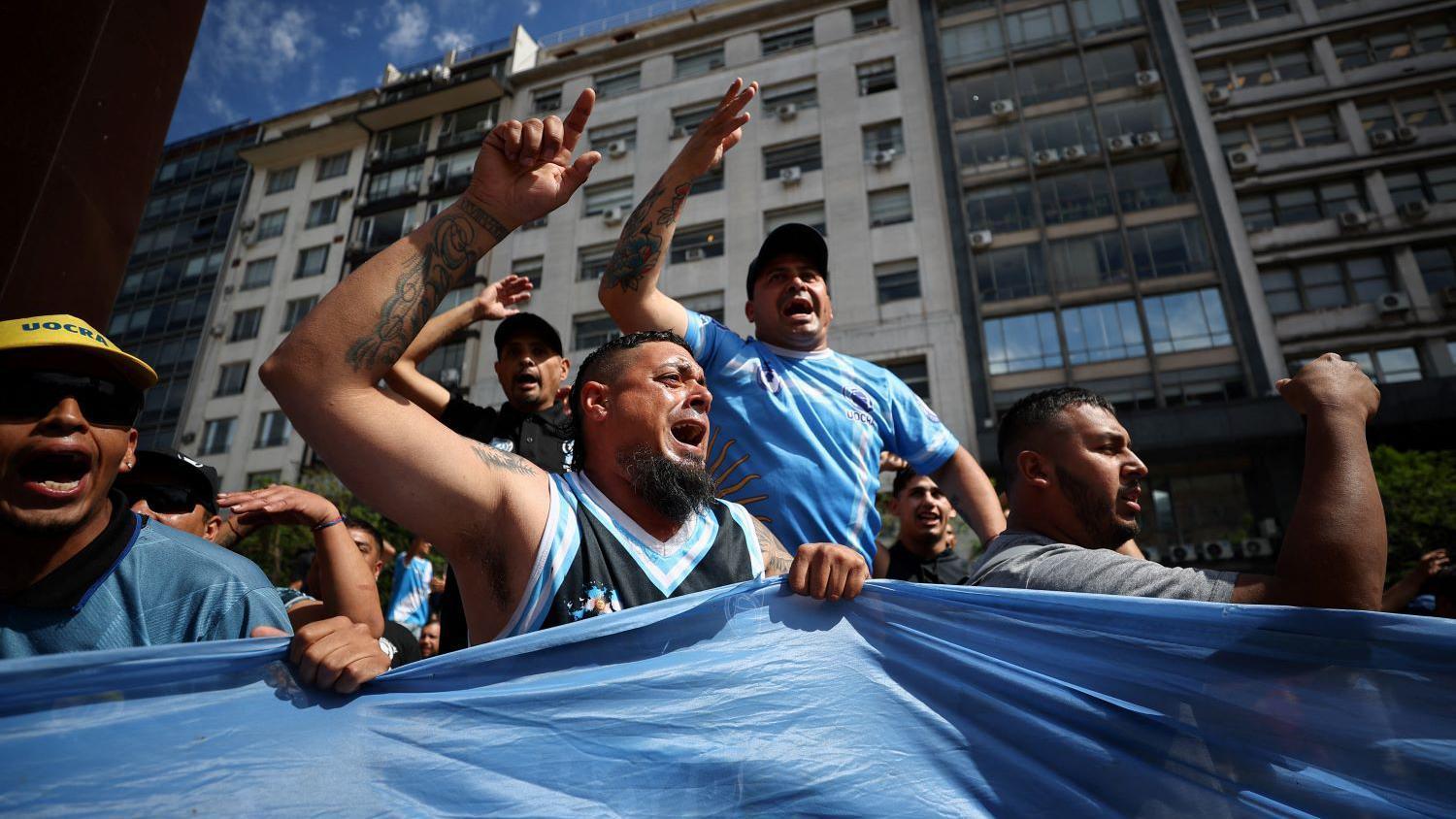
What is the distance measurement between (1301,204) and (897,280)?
13.1 meters

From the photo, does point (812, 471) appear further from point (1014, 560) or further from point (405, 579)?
point (405, 579)

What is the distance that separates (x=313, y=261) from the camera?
116ft

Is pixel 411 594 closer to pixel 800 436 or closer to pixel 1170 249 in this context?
pixel 800 436

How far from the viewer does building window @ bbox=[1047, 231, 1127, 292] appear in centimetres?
2448

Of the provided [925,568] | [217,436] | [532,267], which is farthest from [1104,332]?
[217,436]

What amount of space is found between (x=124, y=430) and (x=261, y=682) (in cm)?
118

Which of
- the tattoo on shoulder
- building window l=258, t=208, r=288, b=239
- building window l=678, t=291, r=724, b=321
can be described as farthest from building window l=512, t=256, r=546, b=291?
the tattoo on shoulder

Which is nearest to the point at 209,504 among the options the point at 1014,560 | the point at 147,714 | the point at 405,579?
the point at 147,714

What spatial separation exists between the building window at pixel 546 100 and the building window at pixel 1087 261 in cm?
2104

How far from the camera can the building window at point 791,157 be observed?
27.8 metres

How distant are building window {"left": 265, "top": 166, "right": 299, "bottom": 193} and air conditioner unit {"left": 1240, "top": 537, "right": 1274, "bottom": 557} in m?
41.5

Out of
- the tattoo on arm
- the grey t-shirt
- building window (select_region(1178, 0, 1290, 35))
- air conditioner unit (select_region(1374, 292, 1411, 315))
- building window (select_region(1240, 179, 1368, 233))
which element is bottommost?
the grey t-shirt

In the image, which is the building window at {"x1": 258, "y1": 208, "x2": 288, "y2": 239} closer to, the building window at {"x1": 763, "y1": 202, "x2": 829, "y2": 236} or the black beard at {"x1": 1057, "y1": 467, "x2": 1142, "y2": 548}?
the building window at {"x1": 763, "y1": 202, "x2": 829, "y2": 236}

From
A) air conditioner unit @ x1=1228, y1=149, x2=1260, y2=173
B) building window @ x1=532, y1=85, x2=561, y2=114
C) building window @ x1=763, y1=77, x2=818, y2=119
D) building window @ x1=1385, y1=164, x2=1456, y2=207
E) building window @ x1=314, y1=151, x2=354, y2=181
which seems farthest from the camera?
building window @ x1=314, y1=151, x2=354, y2=181
